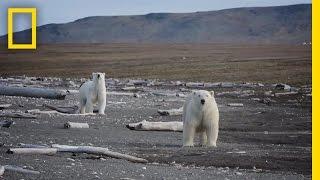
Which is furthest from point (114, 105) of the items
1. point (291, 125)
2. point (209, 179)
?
point (209, 179)

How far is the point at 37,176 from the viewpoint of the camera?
22.2 ft

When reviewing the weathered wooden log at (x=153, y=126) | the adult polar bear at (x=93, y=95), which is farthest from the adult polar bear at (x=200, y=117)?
the adult polar bear at (x=93, y=95)

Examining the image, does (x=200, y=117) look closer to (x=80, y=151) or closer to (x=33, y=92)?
(x=80, y=151)

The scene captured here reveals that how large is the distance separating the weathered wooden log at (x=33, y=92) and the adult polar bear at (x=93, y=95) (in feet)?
5.74

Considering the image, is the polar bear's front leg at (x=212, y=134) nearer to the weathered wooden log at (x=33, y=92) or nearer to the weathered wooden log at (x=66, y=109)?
the weathered wooden log at (x=66, y=109)

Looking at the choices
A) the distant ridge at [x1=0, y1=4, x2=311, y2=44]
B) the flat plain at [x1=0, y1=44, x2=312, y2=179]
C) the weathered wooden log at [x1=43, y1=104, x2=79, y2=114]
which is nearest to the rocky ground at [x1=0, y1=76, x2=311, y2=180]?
the flat plain at [x1=0, y1=44, x2=312, y2=179]

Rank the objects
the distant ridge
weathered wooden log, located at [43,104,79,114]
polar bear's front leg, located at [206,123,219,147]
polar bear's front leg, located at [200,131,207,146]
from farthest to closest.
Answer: the distant ridge
weathered wooden log, located at [43,104,79,114]
polar bear's front leg, located at [200,131,207,146]
polar bear's front leg, located at [206,123,219,147]

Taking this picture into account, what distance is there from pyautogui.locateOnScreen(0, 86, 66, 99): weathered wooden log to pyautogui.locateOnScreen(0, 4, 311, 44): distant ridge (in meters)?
52.4

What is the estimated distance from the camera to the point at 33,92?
18.1m

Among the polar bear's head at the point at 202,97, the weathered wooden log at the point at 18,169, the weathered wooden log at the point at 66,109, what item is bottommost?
the weathered wooden log at the point at 18,169

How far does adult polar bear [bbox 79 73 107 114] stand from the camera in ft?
50.7

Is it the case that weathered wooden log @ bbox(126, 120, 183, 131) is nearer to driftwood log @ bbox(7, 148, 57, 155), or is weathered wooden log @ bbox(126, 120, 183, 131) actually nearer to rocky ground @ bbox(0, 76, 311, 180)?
rocky ground @ bbox(0, 76, 311, 180)

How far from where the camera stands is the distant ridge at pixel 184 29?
8288cm

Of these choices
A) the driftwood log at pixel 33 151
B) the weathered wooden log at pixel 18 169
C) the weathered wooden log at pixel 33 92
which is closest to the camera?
the weathered wooden log at pixel 18 169
